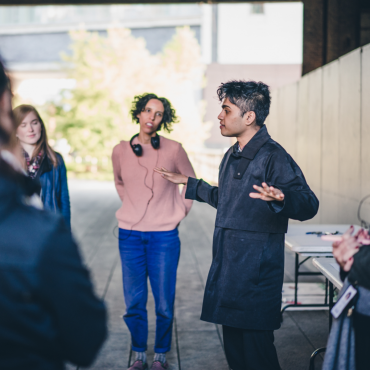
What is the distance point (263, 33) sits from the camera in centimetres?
2158

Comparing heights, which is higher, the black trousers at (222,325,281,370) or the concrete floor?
the black trousers at (222,325,281,370)

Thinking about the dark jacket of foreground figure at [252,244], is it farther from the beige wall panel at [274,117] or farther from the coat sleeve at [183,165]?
the beige wall panel at [274,117]

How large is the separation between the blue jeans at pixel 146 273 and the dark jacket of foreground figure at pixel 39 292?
→ 6.84 ft

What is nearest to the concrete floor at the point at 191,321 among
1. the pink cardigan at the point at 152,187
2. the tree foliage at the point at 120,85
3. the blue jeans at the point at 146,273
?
the blue jeans at the point at 146,273

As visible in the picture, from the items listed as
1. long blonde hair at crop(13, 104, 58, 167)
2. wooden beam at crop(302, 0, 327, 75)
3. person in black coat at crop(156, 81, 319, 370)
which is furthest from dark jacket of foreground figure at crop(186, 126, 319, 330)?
wooden beam at crop(302, 0, 327, 75)

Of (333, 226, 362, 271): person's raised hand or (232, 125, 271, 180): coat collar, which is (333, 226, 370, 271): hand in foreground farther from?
(232, 125, 271, 180): coat collar

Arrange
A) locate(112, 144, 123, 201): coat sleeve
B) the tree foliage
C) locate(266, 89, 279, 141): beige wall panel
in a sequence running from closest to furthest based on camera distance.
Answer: locate(112, 144, 123, 201): coat sleeve
locate(266, 89, 279, 141): beige wall panel
the tree foliage

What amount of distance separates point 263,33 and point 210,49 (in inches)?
98.9

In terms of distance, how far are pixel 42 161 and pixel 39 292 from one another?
7.99ft

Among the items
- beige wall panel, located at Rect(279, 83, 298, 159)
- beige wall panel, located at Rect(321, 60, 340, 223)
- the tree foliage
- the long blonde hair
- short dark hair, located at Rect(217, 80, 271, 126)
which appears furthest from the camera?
the tree foliage

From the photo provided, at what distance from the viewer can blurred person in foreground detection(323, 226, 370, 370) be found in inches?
64.7

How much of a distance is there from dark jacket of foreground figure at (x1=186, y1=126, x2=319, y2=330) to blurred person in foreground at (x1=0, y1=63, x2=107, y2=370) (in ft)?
4.65

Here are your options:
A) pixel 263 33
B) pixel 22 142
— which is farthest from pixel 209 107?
pixel 22 142

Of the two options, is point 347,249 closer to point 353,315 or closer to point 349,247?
point 349,247
